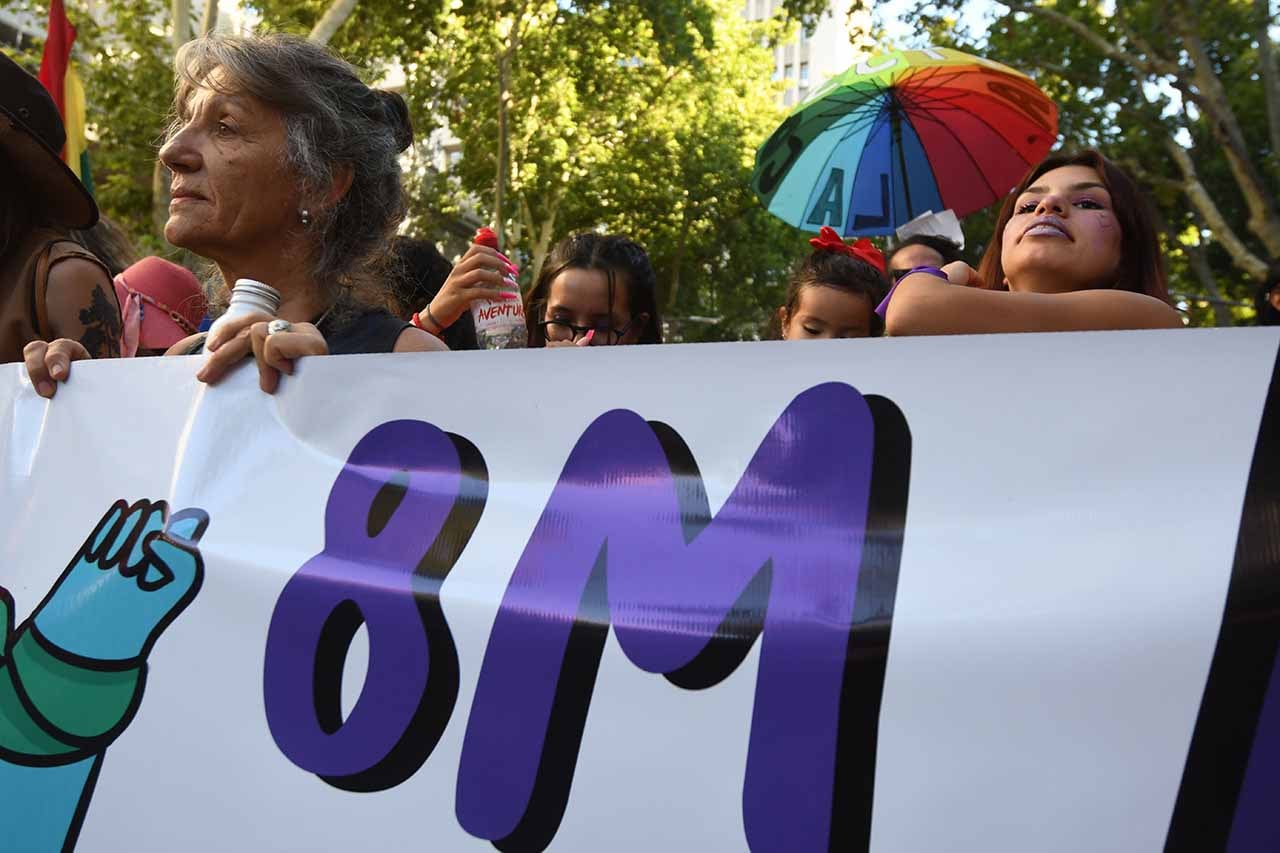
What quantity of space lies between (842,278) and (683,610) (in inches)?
74.1

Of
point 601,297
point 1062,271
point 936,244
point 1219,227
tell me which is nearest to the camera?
point 1062,271

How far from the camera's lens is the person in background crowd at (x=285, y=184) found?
1.96 metres

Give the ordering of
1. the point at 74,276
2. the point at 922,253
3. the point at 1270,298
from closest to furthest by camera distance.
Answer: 1. the point at 74,276
2. the point at 1270,298
3. the point at 922,253

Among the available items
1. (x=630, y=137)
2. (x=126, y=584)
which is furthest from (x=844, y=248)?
(x=630, y=137)

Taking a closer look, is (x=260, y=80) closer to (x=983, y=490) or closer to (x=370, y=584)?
(x=370, y=584)

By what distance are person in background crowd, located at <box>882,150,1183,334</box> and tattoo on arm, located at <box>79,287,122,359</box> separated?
1422 mm

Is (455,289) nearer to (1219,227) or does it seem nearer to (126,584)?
(126,584)

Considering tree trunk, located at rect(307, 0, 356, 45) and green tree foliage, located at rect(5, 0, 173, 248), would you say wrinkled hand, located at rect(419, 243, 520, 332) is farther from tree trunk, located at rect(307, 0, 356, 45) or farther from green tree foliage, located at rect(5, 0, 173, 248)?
green tree foliage, located at rect(5, 0, 173, 248)

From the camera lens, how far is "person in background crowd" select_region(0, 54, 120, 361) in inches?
91.2

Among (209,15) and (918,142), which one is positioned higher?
(209,15)

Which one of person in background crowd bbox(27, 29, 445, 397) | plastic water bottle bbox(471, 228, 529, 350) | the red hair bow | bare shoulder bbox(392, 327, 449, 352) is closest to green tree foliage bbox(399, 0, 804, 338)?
the red hair bow

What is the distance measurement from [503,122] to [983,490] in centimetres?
1578

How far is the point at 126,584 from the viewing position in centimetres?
172

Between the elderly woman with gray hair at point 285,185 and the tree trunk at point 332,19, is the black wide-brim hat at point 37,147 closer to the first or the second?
the elderly woman with gray hair at point 285,185
